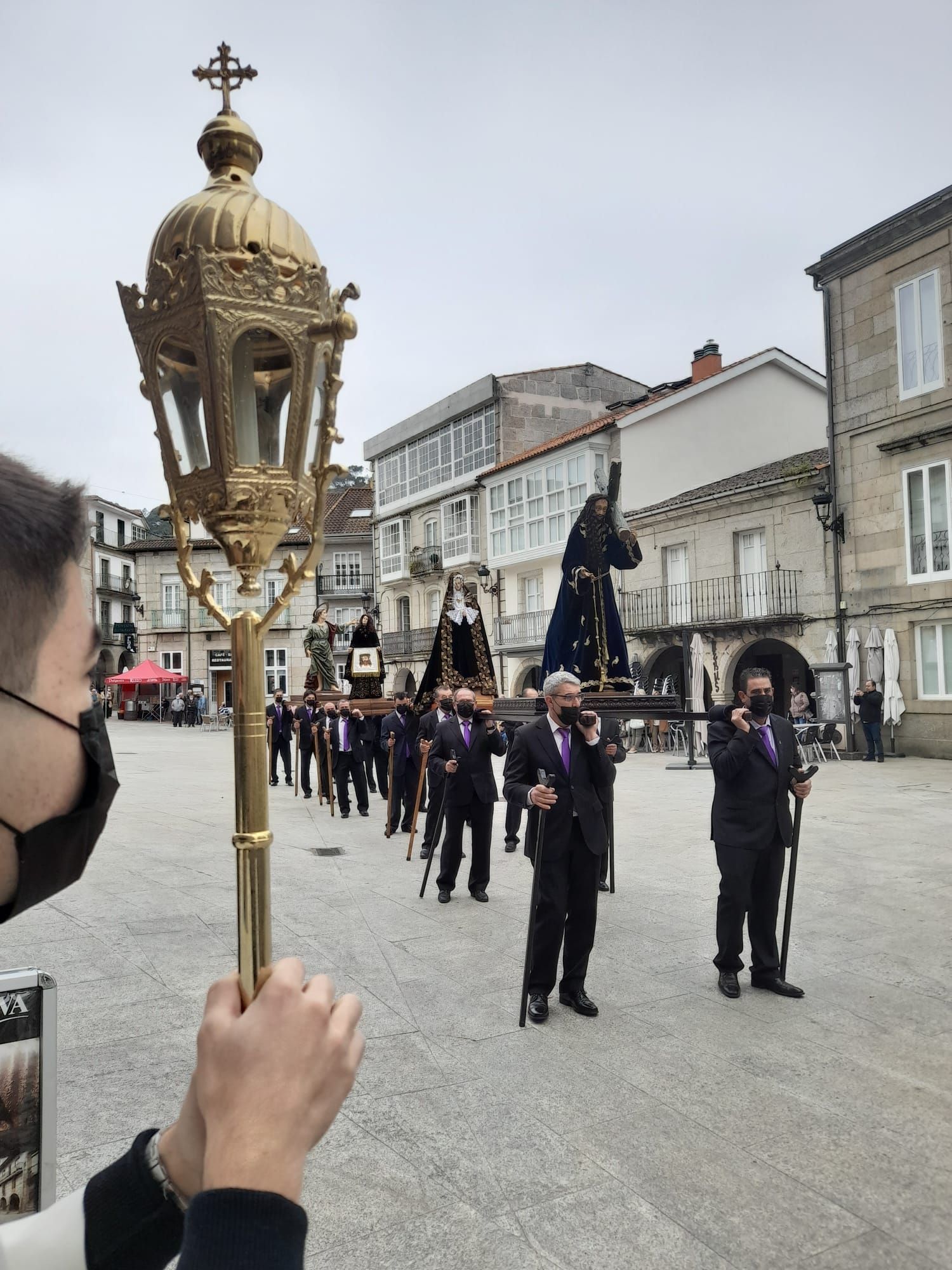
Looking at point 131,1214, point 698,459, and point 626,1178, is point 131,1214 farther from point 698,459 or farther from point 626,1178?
point 698,459

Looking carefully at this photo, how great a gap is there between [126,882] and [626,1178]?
6.67 metres

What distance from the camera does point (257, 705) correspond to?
5.36 feet

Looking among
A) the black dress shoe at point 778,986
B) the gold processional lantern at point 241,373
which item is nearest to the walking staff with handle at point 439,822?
the black dress shoe at point 778,986

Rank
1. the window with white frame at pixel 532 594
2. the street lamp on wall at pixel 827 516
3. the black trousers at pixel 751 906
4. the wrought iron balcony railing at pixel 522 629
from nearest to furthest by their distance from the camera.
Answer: the black trousers at pixel 751 906
the street lamp on wall at pixel 827 516
the wrought iron balcony railing at pixel 522 629
the window with white frame at pixel 532 594

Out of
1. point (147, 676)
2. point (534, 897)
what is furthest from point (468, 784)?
point (147, 676)

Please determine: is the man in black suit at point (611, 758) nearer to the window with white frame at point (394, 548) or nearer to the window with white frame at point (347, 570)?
the window with white frame at point (394, 548)

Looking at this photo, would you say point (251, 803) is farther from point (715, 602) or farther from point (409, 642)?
point (409, 642)

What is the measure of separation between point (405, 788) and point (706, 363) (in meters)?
22.1

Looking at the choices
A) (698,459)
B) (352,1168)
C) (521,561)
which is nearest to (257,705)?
(352,1168)

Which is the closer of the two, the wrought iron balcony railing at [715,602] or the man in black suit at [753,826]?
the man in black suit at [753,826]

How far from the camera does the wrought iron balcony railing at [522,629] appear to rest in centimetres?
3184

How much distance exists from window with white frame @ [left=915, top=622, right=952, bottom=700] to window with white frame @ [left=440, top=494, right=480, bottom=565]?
1796 centimetres

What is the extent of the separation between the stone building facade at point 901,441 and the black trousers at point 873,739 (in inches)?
31.4

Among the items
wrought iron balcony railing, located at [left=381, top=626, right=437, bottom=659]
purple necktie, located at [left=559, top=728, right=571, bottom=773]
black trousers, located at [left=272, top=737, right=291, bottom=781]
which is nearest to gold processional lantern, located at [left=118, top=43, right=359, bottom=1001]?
purple necktie, located at [left=559, top=728, right=571, bottom=773]
